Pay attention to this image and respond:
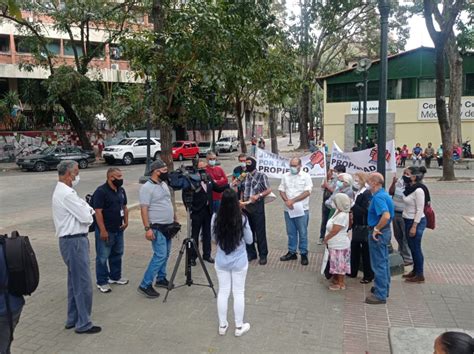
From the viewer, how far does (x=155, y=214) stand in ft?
18.5

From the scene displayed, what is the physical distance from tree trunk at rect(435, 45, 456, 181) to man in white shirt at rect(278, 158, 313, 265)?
1219 cm

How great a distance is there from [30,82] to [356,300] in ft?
117

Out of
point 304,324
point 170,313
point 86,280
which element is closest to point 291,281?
point 304,324

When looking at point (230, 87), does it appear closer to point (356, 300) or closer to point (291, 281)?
point (291, 281)

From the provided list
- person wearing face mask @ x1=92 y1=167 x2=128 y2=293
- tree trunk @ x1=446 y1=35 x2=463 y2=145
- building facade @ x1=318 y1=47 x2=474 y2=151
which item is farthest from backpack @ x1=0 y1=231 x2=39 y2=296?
A: building facade @ x1=318 y1=47 x2=474 y2=151

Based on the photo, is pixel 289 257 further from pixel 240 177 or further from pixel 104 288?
pixel 104 288

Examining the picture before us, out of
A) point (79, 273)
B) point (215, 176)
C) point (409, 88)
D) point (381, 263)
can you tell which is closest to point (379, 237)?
point (381, 263)

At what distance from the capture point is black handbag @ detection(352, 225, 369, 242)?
6.26 m

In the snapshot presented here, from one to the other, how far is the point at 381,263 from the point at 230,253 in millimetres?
2163

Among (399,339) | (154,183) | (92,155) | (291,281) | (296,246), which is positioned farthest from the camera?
(92,155)

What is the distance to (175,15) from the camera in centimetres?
929

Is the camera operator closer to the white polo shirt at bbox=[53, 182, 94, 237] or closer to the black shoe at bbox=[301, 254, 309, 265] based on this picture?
the black shoe at bbox=[301, 254, 309, 265]

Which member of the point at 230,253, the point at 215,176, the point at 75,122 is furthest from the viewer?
the point at 75,122

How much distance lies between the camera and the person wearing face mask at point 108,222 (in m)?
5.70
